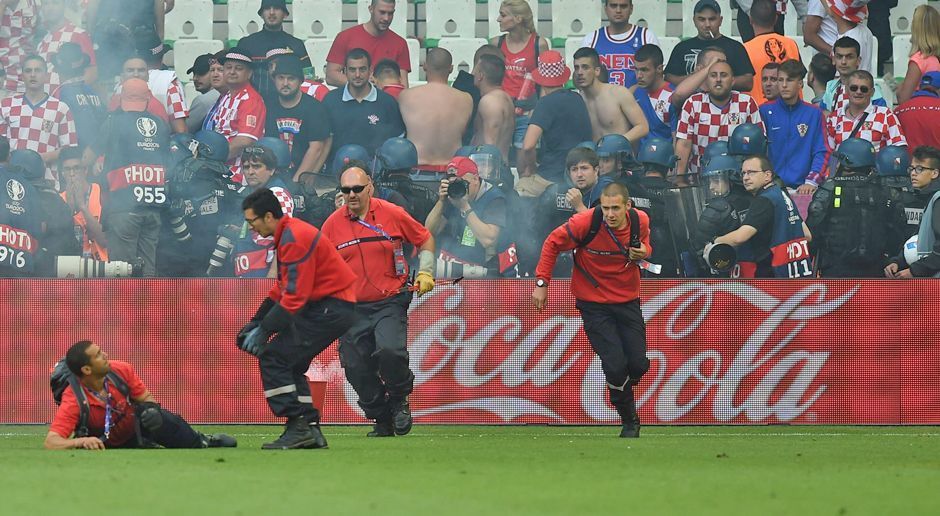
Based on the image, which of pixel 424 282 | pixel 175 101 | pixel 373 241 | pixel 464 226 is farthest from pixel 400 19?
pixel 424 282

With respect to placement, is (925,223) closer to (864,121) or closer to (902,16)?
(864,121)

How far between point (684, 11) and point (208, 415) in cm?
705

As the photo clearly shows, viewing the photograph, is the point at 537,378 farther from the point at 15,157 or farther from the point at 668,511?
the point at 668,511

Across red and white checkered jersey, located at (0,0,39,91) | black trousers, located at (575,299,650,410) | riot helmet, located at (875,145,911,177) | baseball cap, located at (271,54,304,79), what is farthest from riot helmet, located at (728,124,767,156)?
red and white checkered jersey, located at (0,0,39,91)

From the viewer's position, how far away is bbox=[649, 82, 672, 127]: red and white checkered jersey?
1583 cm

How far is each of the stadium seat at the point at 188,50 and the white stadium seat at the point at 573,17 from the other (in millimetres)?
3574

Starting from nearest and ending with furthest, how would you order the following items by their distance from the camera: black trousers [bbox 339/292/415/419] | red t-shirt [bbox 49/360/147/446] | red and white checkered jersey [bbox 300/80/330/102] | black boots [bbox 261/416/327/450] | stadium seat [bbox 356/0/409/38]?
red t-shirt [bbox 49/360/147/446] → black boots [bbox 261/416/327/450] → black trousers [bbox 339/292/415/419] → red and white checkered jersey [bbox 300/80/330/102] → stadium seat [bbox 356/0/409/38]

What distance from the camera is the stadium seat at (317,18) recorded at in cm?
1712

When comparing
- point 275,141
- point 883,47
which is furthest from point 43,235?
point 883,47

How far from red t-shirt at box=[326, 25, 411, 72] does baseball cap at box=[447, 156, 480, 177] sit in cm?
186

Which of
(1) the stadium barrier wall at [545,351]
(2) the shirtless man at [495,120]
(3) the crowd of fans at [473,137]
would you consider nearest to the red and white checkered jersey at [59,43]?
(3) the crowd of fans at [473,137]

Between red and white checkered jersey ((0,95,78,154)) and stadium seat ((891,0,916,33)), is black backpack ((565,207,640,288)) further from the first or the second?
stadium seat ((891,0,916,33))

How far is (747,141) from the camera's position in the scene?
15.0m

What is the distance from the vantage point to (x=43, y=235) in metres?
14.5
